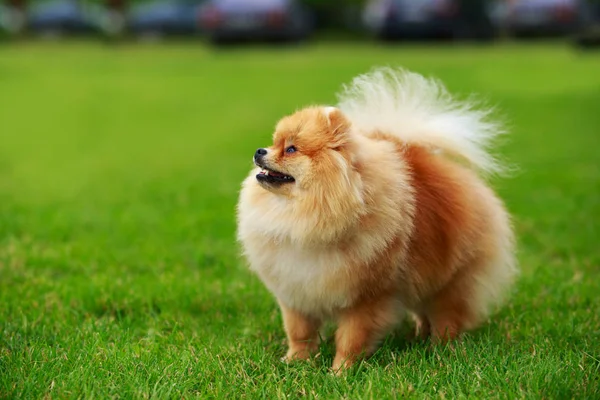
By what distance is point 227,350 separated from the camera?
3523 mm

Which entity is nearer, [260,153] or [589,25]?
[260,153]

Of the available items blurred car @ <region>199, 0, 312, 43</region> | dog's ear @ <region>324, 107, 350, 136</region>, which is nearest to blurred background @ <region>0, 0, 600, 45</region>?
blurred car @ <region>199, 0, 312, 43</region>

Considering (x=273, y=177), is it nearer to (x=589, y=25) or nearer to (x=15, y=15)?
(x=589, y=25)

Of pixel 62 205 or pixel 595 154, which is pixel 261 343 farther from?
pixel 595 154

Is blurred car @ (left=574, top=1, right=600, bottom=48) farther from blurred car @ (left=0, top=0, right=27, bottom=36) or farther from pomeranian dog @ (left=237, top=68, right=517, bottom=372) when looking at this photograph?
blurred car @ (left=0, top=0, right=27, bottom=36)

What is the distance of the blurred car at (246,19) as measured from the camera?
2131 cm

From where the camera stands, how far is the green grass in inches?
123

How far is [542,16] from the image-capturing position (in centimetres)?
2250

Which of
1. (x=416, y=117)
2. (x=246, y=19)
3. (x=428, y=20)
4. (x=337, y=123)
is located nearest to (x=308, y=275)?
(x=337, y=123)

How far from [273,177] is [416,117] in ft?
3.13

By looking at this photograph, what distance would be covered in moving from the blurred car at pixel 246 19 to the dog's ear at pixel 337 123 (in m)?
18.8

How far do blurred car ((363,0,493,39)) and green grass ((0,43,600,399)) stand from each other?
26.3ft

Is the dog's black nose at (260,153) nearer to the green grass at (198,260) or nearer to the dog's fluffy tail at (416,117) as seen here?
the dog's fluffy tail at (416,117)

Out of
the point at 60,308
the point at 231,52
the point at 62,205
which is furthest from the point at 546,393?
the point at 231,52
